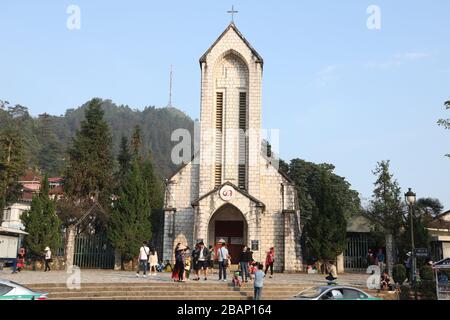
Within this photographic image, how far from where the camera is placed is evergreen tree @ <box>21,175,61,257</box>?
91.8 feet

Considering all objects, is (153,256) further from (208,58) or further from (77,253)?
(208,58)

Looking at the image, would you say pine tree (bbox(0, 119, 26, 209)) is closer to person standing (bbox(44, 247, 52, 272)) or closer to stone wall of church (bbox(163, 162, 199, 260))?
Answer: person standing (bbox(44, 247, 52, 272))

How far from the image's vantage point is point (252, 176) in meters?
29.2

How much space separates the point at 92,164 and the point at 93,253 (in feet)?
39.0

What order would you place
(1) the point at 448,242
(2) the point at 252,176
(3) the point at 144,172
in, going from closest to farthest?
(1) the point at 448,242 → (2) the point at 252,176 → (3) the point at 144,172

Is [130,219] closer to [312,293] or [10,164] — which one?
[10,164]

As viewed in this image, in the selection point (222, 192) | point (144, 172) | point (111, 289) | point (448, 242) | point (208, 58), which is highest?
point (208, 58)

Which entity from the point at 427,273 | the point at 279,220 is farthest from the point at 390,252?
the point at 427,273

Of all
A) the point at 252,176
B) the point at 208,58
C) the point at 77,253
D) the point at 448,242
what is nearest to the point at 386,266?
the point at 448,242

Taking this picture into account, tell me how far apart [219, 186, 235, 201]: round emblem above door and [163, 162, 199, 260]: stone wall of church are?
2805 mm

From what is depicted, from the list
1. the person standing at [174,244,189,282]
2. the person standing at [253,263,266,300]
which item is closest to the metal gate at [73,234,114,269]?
the person standing at [174,244,189,282]

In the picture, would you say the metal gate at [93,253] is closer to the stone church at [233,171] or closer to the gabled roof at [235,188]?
the stone church at [233,171]

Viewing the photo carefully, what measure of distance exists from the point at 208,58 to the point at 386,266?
17383 millimetres
